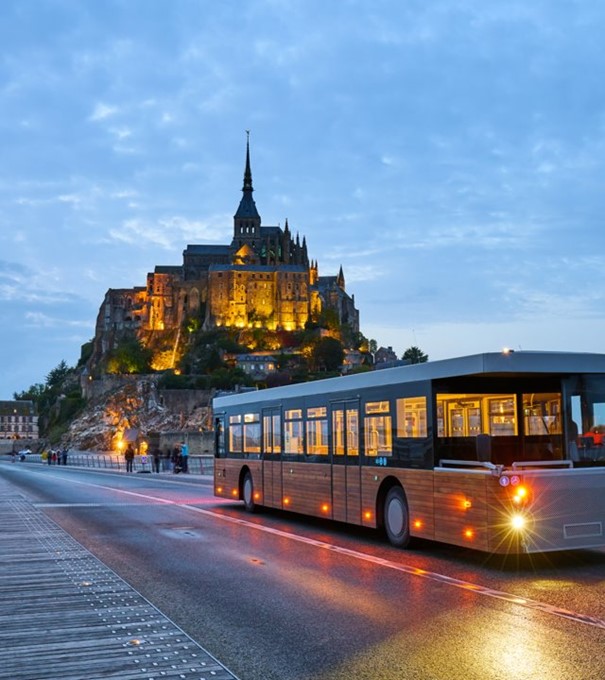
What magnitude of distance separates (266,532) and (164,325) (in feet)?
490

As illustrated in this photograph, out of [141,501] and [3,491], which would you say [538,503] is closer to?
[141,501]

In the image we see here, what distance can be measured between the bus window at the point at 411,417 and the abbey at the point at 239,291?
13994 cm

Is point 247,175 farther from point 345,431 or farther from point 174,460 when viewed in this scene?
point 345,431

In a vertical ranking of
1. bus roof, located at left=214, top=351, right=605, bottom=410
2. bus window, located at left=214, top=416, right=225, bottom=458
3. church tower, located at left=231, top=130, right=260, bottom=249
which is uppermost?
church tower, located at left=231, top=130, right=260, bottom=249

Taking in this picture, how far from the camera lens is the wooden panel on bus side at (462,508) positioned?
1045 centimetres

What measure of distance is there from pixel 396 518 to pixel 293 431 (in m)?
4.16

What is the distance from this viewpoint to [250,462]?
18.6 metres

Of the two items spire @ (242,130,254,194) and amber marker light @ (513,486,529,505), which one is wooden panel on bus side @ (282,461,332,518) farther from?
spire @ (242,130,254,194)

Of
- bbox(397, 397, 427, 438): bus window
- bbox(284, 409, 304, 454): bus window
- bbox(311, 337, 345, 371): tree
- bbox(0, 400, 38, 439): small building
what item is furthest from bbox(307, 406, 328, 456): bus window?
bbox(0, 400, 38, 439): small building

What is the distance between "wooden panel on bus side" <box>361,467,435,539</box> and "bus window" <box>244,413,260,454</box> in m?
5.26

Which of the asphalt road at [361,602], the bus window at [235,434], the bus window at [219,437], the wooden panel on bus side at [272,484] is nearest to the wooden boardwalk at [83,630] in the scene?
the asphalt road at [361,602]

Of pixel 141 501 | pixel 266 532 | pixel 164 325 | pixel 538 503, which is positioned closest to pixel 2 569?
pixel 266 532

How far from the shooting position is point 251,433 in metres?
18.6

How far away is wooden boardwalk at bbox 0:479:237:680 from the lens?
19.1 feet
